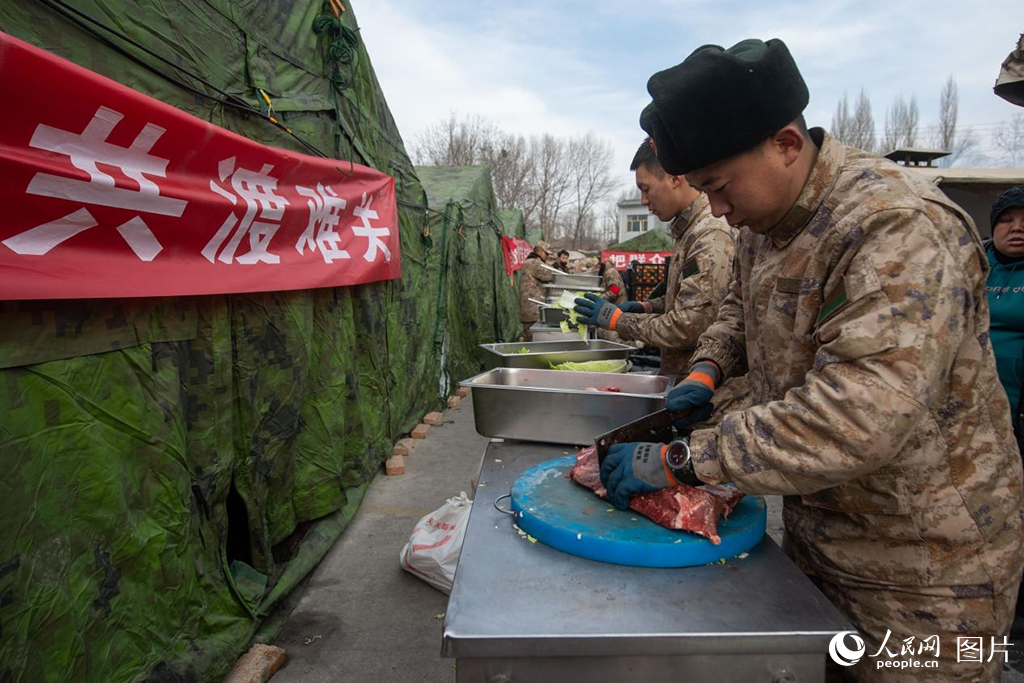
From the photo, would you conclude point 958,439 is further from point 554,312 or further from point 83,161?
point 554,312

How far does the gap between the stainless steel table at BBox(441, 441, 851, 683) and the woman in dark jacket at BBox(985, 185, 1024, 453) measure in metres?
2.44

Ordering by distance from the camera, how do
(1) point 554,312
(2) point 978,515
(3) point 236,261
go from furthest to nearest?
(1) point 554,312 → (3) point 236,261 → (2) point 978,515

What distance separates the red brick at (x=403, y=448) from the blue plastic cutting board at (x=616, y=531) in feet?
13.1

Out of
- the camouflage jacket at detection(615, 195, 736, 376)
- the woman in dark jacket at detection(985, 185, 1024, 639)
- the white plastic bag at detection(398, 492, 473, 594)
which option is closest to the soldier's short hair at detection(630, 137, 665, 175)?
the camouflage jacket at detection(615, 195, 736, 376)

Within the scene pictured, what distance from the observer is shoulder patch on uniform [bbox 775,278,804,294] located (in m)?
1.41

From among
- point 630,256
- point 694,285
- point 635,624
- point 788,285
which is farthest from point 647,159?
point 630,256

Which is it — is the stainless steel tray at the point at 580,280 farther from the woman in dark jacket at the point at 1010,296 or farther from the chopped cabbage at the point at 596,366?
the woman in dark jacket at the point at 1010,296

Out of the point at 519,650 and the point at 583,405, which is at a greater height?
the point at 583,405

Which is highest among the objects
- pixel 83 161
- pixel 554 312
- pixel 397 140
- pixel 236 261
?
pixel 397 140

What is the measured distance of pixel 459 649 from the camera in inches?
42.2

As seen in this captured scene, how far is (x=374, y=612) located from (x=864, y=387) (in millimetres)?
2824

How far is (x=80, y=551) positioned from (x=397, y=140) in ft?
14.3

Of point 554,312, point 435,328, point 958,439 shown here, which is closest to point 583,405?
point 958,439

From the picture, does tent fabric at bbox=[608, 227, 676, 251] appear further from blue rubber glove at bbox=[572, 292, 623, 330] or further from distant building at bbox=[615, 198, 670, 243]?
distant building at bbox=[615, 198, 670, 243]
